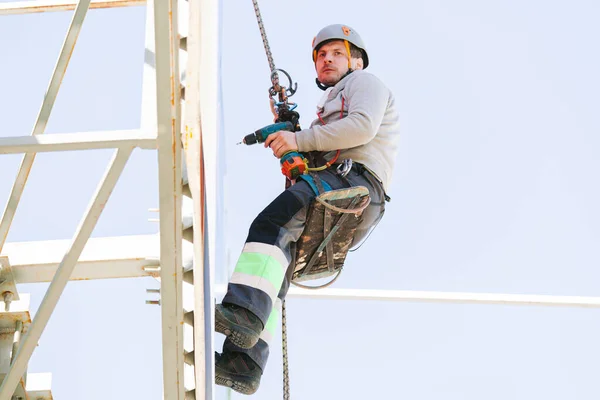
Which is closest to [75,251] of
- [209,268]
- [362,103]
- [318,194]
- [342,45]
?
[209,268]

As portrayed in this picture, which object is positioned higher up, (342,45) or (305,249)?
(342,45)

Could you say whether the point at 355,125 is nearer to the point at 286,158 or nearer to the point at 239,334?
the point at 286,158

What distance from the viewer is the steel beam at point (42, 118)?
6.09 meters

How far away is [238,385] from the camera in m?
6.09

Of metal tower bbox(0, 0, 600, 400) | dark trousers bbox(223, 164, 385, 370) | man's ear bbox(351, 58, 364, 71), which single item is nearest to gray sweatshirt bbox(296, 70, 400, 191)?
dark trousers bbox(223, 164, 385, 370)

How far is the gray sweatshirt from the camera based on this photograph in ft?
22.5

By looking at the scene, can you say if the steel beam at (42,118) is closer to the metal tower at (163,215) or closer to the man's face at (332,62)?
the metal tower at (163,215)

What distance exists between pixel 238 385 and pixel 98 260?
1064mm

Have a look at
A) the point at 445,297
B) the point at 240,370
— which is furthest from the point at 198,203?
the point at 445,297

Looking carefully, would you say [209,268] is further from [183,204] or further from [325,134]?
[325,134]

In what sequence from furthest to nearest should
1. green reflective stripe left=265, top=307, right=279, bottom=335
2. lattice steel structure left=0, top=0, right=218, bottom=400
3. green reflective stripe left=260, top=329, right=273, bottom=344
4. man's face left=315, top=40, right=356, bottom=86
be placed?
man's face left=315, top=40, right=356, bottom=86
green reflective stripe left=265, top=307, right=279, bottom=335
green reflective stripe left=260, top=329, right=273, bottom=344
lattice steel structure left=0, top=0, right=218, bottom=400

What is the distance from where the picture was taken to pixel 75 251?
202 inches

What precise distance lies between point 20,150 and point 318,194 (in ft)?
7.35

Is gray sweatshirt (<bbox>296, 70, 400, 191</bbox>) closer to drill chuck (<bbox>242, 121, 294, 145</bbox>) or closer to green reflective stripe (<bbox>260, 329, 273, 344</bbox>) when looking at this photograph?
drill chuck (<bbox>242, 121, 294, 145</bbox>)
